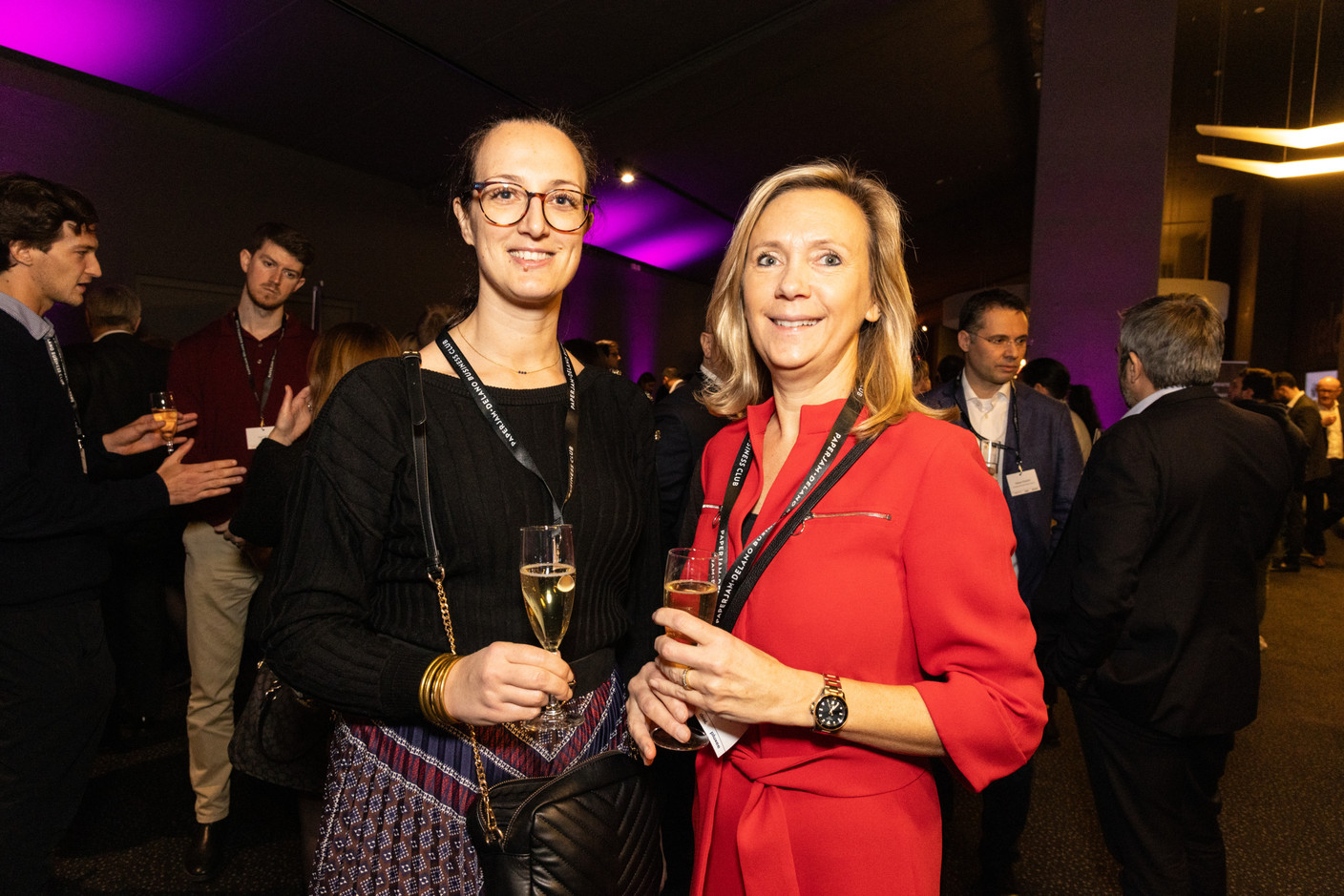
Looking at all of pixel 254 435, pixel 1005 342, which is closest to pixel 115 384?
pixel 254 435

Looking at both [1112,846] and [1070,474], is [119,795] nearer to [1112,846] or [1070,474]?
[1112,846]

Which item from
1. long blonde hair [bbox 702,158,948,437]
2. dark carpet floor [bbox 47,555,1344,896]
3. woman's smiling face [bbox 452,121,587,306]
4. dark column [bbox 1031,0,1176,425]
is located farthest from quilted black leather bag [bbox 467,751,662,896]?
dark column [bbox 1031,0,1176,425]

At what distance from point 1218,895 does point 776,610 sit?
6.77ft

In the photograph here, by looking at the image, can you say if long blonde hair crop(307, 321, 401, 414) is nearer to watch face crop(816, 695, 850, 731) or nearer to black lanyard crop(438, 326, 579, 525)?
black lanyard crop(438, 326, 579, 525)

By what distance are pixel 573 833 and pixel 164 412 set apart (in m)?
2.41

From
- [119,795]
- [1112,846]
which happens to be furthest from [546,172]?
[119,795]

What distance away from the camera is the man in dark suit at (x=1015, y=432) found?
293cm

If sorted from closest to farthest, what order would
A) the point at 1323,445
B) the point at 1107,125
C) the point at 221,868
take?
1. the point at 221,868
2. the point at 1107,125
3. the point at 1323,445

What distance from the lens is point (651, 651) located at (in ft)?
5.04

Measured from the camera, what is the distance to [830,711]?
3.44 ft

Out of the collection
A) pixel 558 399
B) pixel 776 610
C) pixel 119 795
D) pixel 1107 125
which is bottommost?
pixel 119 795

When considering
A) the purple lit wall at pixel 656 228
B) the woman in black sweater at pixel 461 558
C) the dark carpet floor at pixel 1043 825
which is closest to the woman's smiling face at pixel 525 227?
the woman in black sweater at pixel 461 558

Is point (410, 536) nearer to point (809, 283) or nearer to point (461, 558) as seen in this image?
point (461, 558)

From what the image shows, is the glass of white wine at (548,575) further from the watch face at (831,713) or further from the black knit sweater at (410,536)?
the watch face at (831,713)
